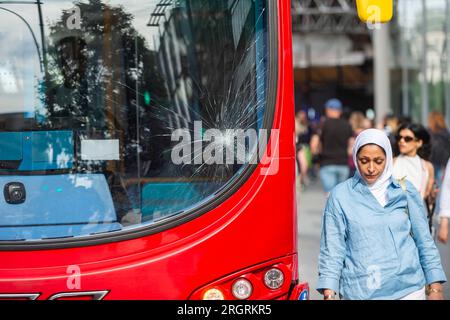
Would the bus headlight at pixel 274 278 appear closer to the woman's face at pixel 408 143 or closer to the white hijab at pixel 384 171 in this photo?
the white hijab at pixel 384 171

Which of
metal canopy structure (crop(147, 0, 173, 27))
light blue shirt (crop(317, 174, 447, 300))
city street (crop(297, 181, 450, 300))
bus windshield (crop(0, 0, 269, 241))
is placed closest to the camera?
light blue shirt (crop(317, 174, 447, 300))

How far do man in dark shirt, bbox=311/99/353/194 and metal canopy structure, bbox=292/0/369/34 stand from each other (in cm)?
2883

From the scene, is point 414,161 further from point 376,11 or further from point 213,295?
point 213,295

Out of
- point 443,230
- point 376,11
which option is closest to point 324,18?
point 443,230

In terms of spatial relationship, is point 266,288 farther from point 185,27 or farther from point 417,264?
point 185,27

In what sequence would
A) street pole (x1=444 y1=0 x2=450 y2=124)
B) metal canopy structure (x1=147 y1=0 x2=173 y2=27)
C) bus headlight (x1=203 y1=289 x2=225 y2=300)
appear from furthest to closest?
street pole (x1=444 y1=0 x2=450 y2=124), metal canopy structure (x1=147 y1=0 x2=173 y2=27), bus headlight (x1=203 y1=289 x2=225 y2=300)

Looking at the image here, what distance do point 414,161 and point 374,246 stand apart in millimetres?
3188

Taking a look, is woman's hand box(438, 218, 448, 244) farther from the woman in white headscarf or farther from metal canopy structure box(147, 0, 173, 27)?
metal canopy structure box(147, 0, 173, 27)

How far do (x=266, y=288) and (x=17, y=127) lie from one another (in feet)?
5.05

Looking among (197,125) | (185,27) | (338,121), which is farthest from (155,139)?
(338,121)

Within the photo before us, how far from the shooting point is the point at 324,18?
149ft

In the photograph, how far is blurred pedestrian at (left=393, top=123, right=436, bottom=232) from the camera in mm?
7395

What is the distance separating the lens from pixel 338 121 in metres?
12.3

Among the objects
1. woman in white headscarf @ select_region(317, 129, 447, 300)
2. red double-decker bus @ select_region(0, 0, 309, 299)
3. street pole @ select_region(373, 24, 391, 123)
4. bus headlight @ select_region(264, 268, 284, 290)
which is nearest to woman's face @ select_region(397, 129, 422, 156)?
red double-decker bus @ select_region(0, 0, 309, 299)
